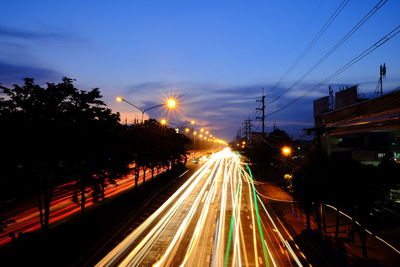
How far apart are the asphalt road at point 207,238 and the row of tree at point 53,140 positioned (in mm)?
4583

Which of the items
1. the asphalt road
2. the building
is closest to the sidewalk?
the asphalt road

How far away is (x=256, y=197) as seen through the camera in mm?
27391

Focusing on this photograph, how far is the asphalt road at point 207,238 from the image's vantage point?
12.3 metres

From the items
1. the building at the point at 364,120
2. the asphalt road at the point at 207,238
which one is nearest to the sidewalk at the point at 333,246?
the asphalt road at the point at 207,238

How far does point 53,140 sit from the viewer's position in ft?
45.6

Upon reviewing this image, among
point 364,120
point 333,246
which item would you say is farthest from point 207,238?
point 364,120

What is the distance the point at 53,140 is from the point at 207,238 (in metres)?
10.1

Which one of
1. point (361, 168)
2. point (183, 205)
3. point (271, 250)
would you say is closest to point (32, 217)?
point (183, 205)

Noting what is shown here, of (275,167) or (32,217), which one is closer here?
(32,217)

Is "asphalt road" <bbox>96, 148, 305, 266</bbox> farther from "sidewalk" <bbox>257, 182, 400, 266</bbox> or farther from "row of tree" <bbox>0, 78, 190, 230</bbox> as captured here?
"row of tree" <bbox>0, 78, 190, 230</bbox>

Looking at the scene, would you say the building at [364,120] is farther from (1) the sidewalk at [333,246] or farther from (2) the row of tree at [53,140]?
(2) the row of tree at [53,140]

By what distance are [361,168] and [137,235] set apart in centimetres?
1255

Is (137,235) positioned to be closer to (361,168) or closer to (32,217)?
(32,217)

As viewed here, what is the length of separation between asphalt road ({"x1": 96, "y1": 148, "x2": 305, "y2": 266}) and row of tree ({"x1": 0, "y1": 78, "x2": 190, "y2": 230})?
4583 mm
